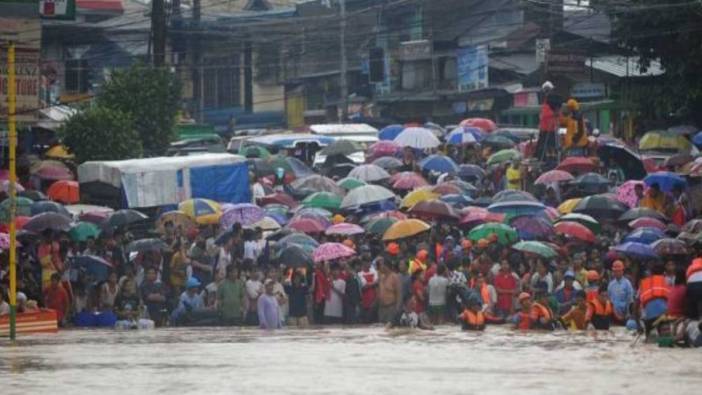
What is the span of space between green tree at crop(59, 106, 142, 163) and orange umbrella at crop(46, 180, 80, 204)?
15.2 ft

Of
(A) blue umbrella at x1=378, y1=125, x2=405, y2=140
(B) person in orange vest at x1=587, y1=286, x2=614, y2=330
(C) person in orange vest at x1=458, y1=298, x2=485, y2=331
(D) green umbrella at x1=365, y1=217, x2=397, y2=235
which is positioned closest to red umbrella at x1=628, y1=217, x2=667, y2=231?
(B) person in orange vest at x1=587, y1=286, x2=614, y2=330

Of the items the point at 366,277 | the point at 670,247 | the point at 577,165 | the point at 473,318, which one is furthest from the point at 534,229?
the point at 577,165

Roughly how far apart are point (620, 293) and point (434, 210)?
18.3ft

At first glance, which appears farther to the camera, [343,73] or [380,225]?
[343,73]

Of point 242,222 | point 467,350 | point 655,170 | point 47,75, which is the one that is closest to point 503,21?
point 47,75

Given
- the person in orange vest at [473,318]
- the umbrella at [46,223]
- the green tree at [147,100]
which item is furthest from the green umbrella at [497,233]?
the green tree at [147,100]

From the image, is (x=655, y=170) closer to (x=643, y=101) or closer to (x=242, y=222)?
(x=643, y=101)

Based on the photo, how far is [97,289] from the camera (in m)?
29.1

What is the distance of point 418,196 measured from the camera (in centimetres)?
3338

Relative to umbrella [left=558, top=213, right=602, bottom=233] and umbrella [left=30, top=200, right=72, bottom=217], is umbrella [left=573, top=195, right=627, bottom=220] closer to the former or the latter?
umbrella [left=558, top=213, right=602, bottom=233]

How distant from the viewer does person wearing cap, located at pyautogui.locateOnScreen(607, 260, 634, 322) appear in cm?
2659

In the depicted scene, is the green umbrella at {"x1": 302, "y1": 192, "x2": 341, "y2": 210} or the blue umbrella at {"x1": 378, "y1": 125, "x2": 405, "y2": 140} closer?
the green umbrella at {"x1": 302, "y1": 192, "x2": 341, "y2": 210}

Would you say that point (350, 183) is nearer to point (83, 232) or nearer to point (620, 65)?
point (83, 232)

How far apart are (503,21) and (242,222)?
110 feet
